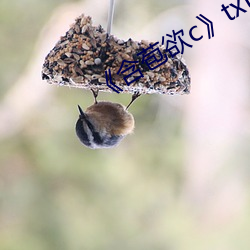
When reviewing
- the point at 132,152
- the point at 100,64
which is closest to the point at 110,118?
the point at 100,64

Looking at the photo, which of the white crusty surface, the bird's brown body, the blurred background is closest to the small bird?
the bird's brown body

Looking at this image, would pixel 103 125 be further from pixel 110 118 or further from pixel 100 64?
pixel 100 64

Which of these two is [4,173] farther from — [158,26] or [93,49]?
[93,49]

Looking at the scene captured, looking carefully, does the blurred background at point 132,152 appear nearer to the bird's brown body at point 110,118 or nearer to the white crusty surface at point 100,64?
the bird's brown body at point 110,118

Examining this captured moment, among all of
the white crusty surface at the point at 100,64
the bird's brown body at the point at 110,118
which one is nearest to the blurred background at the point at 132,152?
the bird's brown body at the point at 110,118

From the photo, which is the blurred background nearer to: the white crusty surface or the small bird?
the small bird

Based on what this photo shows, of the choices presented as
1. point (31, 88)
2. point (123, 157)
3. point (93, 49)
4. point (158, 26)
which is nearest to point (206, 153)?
point (123, 157)
